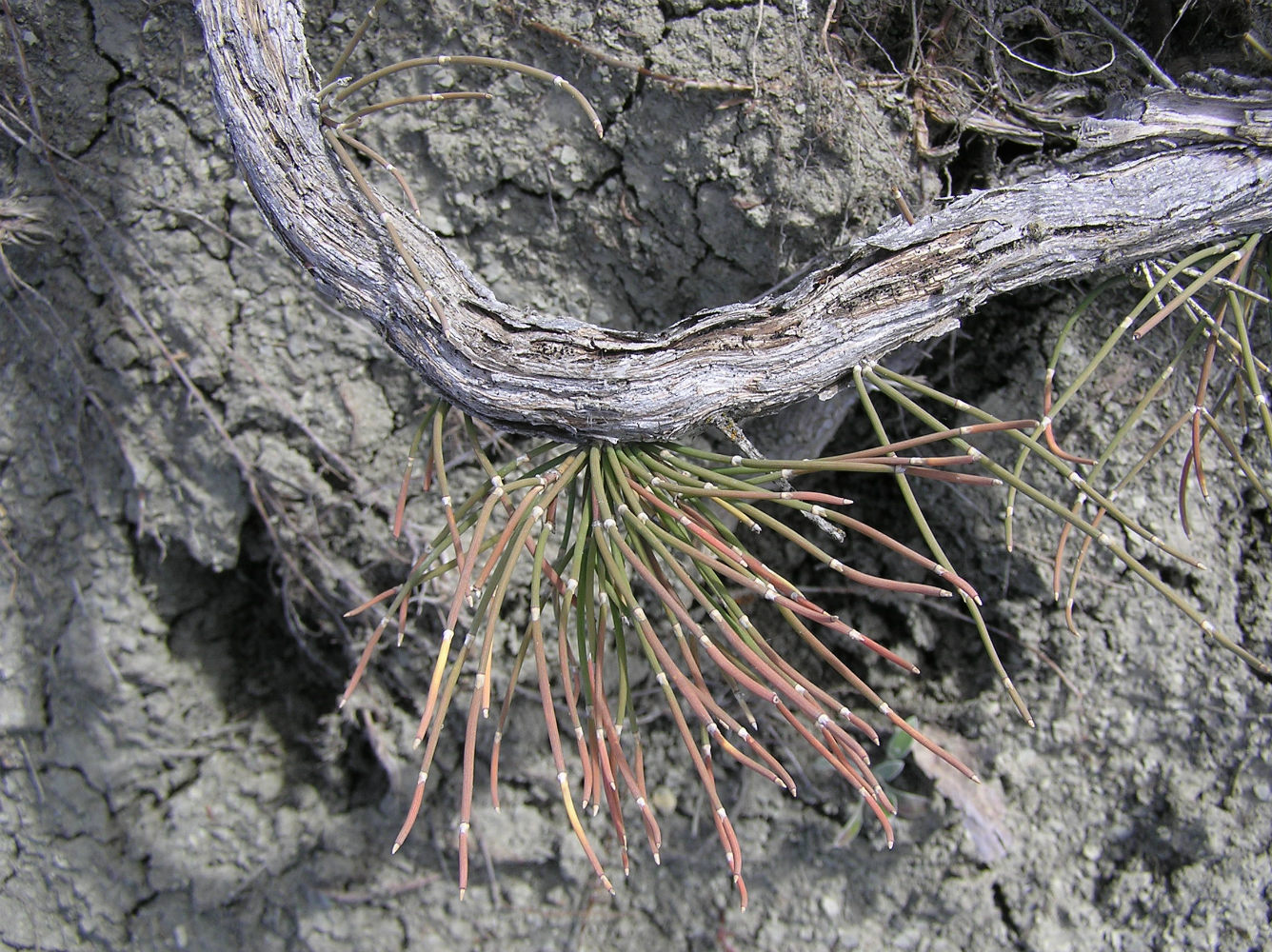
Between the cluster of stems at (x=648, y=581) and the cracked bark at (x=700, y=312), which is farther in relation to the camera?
the cracked bark at (x=700, y=312)

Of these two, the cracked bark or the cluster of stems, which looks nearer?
the cluster of stems

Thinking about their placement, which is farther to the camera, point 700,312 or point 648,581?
point 700,312

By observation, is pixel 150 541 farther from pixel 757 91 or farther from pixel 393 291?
pixel 757 91

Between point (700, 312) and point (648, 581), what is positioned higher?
point (700, 312)

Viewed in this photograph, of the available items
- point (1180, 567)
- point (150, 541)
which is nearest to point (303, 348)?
point (150, 541)

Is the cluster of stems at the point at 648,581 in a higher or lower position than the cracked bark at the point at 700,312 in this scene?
lower

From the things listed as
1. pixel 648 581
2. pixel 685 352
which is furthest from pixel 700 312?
pixel 648 581

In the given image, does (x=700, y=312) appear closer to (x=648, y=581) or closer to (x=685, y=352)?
(x=685, y=352)

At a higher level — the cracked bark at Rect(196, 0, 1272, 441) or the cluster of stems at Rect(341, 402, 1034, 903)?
the cracked bark at Rect(196, 0, 1272, 441)
